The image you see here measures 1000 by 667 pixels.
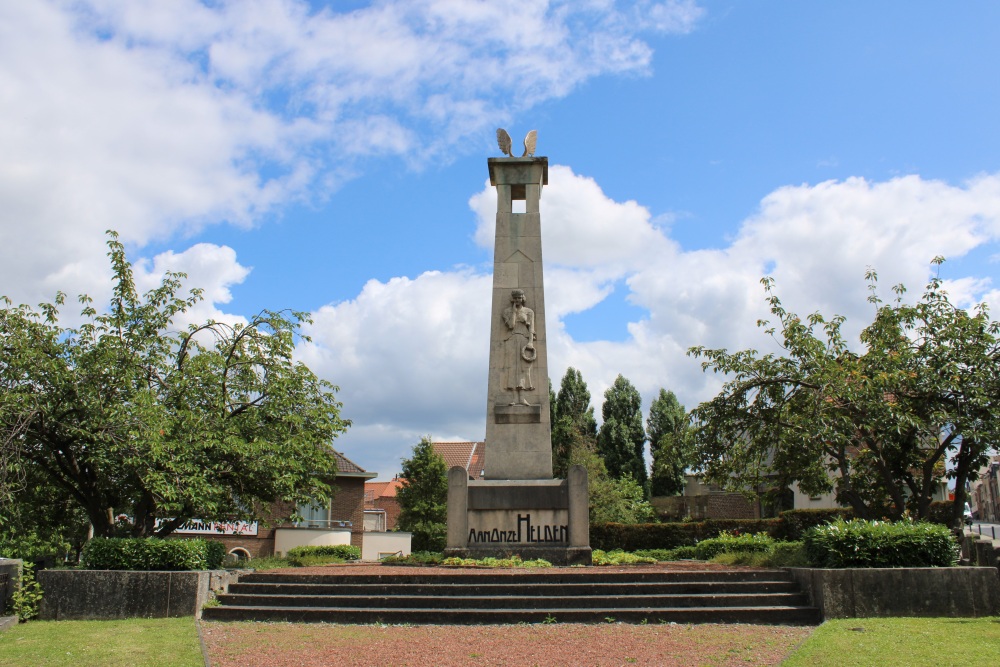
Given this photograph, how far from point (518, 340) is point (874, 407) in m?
6.93

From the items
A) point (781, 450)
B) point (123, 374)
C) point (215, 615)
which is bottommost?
point (215, 615)

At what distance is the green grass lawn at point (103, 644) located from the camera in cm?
852

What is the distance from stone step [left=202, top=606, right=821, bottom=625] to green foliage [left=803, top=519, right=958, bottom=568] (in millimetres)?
1028

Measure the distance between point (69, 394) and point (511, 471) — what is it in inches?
323

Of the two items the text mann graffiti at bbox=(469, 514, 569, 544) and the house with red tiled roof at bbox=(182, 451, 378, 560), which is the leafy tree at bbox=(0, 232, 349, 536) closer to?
the text mann graffiti at bbox=(469, 514, 569, 544)

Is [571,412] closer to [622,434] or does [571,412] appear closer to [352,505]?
[622,434]

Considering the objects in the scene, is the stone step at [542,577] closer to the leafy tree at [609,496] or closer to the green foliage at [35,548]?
the green foliage at [35,548]

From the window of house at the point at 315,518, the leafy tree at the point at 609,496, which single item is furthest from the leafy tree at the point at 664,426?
the window of house at the point at 315,518

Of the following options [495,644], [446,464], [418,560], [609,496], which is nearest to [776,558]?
[495,644]

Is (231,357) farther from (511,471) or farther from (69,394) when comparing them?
A: (511,471)

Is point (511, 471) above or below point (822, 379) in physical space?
below

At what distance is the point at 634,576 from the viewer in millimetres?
11867

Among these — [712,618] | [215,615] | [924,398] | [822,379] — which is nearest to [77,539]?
[215,615]

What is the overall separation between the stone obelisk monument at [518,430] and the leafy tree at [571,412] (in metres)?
25.6
